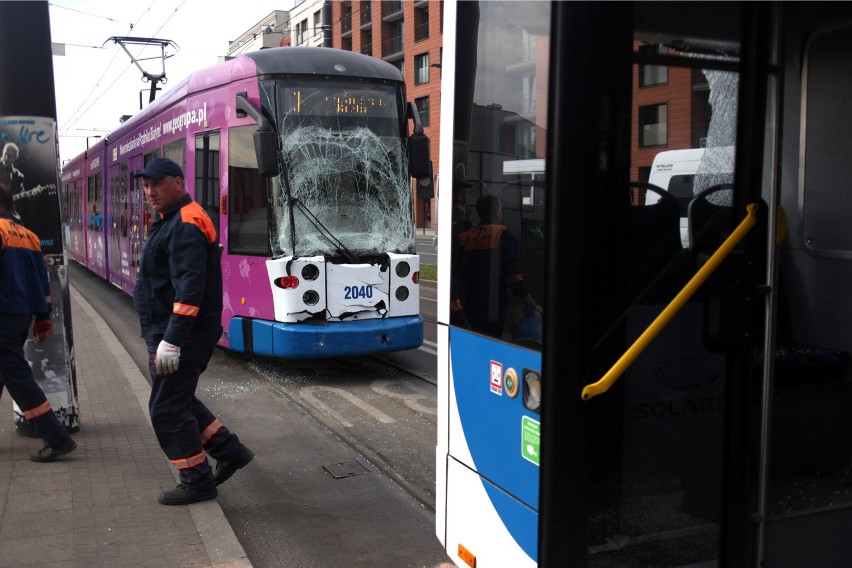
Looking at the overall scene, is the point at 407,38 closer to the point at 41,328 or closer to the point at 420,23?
the point at 420,23

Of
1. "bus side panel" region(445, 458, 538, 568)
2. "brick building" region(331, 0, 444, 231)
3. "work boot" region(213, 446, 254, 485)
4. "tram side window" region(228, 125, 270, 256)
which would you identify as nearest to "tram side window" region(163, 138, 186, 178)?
"tram side window" region(228, 125, 270, 256)

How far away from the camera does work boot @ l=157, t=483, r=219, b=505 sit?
4.80 metres

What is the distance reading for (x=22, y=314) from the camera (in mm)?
5402

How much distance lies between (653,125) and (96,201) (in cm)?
1775

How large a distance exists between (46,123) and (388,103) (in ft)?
11.5

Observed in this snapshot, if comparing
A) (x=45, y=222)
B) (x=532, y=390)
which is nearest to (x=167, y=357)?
(x=45, y=222)

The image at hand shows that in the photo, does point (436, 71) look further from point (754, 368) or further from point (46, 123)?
point (754, 368)

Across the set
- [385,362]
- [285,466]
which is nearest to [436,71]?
[385,362]

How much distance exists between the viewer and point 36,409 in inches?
215

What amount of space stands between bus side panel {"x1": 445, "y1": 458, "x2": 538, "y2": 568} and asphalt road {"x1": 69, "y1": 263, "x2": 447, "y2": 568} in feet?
3.56

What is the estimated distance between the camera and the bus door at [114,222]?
15180 mm

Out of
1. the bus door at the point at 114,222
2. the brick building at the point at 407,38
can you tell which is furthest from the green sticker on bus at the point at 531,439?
the brick building at the point at 407,38

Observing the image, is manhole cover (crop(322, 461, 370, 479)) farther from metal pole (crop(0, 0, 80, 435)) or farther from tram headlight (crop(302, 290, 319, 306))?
tram headlight (crop(302, 290, 319, 306))

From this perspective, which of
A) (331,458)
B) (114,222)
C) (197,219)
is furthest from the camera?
(114,222)
